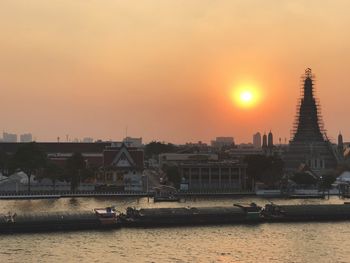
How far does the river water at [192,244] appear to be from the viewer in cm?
2377

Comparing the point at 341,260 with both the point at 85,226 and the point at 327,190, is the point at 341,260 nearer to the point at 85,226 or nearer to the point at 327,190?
the point at 85,226

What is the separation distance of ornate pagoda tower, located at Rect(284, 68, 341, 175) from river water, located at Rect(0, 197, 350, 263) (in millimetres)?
35677

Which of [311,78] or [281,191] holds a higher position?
[311,78]

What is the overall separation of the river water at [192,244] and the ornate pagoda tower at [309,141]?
35.7m

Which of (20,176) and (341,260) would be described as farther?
(20,176)

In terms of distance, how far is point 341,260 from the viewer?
2350 centimetres

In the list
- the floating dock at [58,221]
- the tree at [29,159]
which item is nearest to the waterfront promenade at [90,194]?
the tree at [29,159]

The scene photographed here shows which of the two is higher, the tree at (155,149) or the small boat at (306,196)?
the tree at (155,149)

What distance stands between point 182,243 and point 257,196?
24.0 m

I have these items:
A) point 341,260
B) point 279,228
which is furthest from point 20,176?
point 341,260

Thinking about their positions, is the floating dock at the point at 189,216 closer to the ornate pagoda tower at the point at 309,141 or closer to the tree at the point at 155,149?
the ornate pagoda tower at the point at 309,141

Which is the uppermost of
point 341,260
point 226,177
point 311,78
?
point 311,78

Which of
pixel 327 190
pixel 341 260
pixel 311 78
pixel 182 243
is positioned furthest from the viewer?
pixel 311 78

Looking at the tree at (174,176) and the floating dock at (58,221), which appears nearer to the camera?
the floating dock at (58,221)
